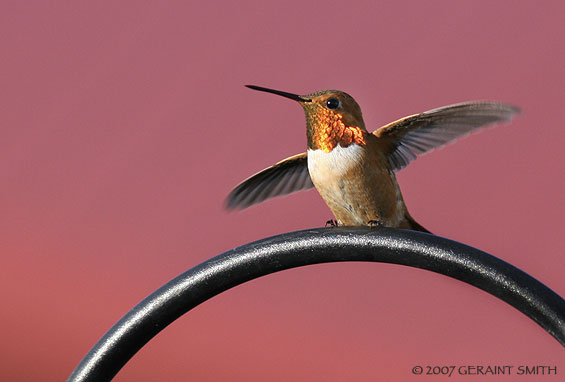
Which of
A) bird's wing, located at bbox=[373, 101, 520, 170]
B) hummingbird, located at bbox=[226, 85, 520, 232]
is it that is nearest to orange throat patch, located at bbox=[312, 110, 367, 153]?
hummingbird, located at bbox=[226, 85, 520, 232]

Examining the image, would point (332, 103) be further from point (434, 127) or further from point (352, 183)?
point (434, 127)

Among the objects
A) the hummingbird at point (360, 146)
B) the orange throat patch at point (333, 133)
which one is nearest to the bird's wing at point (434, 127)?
the hummingbird at point (360, 146)

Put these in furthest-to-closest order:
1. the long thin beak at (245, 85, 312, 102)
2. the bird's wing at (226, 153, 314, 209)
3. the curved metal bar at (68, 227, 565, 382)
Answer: the bird's wing at (226, 153, 314, 209), the long thin beak at (245, 85, 312, 102), the curved metal bar at (68, 227, 565, 382)

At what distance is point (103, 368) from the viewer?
1.11 metres

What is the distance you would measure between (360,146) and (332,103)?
13 centimetres

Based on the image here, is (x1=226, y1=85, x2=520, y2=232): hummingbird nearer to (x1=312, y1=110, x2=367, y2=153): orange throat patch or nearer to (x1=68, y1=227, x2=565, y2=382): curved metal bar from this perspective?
(x1=312, y1=110, x2=367, y2=153): orange throat patch

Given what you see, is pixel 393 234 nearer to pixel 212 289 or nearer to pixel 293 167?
pixel 212 289

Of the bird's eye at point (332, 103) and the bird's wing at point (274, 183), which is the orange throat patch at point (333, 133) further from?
the bird's wing at point (274, 183)

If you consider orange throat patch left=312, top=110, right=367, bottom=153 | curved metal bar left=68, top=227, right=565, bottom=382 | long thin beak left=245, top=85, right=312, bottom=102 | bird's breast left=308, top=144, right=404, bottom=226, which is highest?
long thin beak left=245, top=85, right=312, bottom=102

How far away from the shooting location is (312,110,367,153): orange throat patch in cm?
180

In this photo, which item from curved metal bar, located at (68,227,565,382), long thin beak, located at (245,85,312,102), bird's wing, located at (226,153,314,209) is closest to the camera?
curved metal bar, located at (68,227,565,382)

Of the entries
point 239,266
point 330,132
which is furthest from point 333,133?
point 239,266

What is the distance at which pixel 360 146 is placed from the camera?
1823mm

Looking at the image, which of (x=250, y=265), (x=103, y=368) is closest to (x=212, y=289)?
(x=250, y=265)
